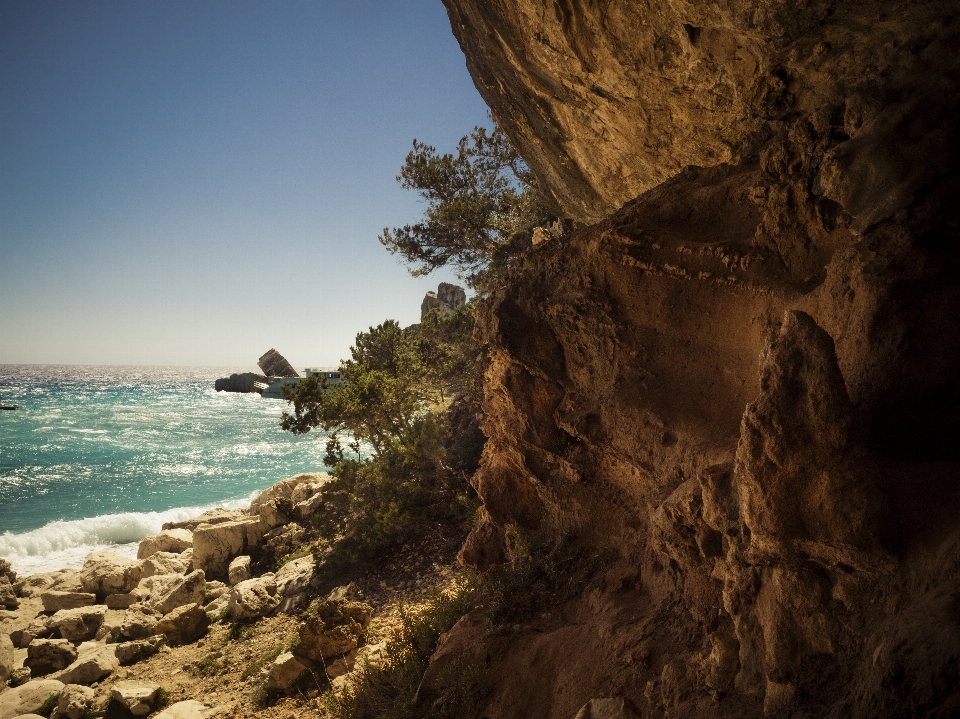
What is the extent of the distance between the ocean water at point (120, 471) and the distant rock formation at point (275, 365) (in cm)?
2096

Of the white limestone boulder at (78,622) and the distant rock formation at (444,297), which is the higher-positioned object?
the distant rock formation at (444,297)

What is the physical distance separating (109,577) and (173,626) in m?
4.84

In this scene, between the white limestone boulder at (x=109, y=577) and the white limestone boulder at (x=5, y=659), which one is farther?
the white limestone boulder at (x=109, y=577)

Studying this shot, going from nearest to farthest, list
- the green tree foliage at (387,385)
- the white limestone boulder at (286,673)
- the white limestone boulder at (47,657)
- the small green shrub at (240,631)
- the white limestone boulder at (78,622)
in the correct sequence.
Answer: the white limestone boulder at (286,673) → the small green shrub at (240,631) → the white limestone boulder at (47,657) → the white limestone boulder at (78,622) → the green tree foliage at (387,385)

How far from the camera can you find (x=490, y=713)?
17.6 ft

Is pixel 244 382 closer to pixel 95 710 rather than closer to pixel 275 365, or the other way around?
pixel 275 365

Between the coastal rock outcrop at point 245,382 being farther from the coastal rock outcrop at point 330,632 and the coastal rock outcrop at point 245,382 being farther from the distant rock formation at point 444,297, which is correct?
the coastal rock outcrop at point 330,632

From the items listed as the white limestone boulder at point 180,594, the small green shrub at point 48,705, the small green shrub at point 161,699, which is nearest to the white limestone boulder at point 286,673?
the small green shrub at point 161,699

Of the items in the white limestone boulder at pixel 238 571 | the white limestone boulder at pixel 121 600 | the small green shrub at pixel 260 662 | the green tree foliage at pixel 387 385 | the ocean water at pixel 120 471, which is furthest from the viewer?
the ocean water at pixel 120 471

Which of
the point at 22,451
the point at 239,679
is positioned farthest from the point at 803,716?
the point at 22,451

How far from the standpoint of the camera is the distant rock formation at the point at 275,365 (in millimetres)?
86500

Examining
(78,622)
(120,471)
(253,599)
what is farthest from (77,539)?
(253,599)

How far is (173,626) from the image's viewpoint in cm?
1202

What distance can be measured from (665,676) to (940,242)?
389 centimetres
